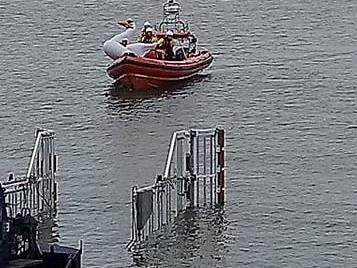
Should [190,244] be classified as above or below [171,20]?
below

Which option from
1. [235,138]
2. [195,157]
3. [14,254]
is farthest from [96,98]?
[14,254]

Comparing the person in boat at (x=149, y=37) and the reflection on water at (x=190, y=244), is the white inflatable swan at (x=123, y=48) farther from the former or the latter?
the reflection on water at (x=190, y=244)

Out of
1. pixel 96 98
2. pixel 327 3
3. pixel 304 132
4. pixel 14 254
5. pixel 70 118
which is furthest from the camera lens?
pixel 327 3

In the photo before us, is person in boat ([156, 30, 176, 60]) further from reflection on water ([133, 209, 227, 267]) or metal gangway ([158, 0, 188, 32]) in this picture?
reflection on water ([133, 209, 227, 267])

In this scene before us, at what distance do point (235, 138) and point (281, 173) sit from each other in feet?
9.52

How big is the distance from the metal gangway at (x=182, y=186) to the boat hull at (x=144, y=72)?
938cm

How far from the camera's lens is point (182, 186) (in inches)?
736

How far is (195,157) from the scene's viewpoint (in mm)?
18672

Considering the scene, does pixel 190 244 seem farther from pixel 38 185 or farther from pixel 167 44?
pixel 167 44

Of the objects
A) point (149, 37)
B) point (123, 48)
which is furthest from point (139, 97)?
point (149, 37)

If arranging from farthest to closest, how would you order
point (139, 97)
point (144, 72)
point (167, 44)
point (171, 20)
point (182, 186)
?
point (171, 20) → point (167, 44) → point (144, 72) → point (139, 97) → point (182, 186)

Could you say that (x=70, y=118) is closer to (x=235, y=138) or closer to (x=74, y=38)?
(x=235, y=138)

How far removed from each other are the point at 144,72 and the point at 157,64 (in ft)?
1.25

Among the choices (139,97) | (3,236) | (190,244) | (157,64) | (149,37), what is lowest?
(190,244)
